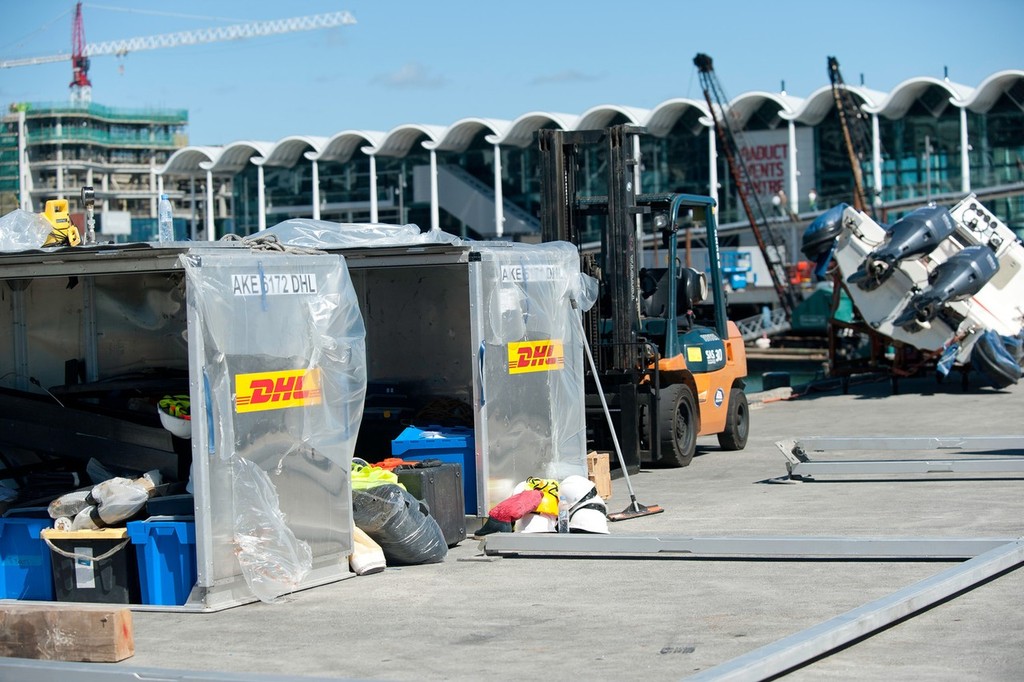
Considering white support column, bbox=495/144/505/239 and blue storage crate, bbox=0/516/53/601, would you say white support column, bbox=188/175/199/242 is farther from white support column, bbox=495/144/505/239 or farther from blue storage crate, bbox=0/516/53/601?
blue storage crate, bbox=0/516/53/601

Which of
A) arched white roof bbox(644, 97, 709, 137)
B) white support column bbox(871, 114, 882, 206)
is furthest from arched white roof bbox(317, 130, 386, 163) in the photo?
white support column bbox(871, 114, 882, 206)

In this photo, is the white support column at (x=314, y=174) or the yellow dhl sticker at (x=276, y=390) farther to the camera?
the white support column at (x=314, y=174)

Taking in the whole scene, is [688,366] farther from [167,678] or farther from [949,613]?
[167,678]

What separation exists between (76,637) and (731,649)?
3394 mm

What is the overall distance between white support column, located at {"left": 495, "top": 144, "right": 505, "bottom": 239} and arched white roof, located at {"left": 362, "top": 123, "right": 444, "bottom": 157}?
334 cm

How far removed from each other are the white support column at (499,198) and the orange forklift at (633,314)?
157 ft

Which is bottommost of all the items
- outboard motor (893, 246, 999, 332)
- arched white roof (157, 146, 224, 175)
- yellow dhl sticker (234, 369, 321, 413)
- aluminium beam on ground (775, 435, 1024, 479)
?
aluminium beam on ground (775, 435, 1024, 479)

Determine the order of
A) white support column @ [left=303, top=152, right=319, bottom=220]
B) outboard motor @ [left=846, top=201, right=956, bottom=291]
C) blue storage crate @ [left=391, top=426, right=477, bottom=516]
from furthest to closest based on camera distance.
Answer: white support column @ [left=303, top=152, right=319, bottom=220] < outboard motor @ [left=846, top=201, right=956, bottom=291] < blue storage crate @ [left=391, top=426, right=477, bottom=516]

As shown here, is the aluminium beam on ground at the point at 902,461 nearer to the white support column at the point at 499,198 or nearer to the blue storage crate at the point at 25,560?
the blue storage crate at the point at 25,560

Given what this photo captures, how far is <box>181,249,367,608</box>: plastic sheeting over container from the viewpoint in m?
8.38

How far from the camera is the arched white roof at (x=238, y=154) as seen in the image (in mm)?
70188

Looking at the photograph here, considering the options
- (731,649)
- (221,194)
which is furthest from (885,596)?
(221,194)

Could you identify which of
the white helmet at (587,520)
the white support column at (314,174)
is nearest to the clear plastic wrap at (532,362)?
the white helmet at (587,520)

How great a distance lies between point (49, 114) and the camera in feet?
430
